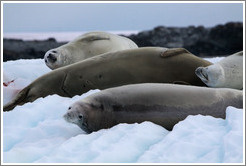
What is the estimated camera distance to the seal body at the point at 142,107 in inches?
108

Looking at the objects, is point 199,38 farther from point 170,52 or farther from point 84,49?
point 170,52

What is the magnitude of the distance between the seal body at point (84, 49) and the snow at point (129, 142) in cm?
215

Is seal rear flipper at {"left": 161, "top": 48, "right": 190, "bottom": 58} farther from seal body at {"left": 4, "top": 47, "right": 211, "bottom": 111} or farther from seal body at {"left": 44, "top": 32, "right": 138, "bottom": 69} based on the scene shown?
seal body at {"left": 44, "top": 32, "right": 138, "bottom": 69}

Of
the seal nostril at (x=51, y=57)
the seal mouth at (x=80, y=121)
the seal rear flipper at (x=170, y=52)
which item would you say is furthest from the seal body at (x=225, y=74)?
the seal nostril at (x=51, y=57)

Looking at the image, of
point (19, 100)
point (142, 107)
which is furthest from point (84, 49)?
point (142, 107)

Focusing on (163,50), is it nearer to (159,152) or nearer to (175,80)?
(175,80)

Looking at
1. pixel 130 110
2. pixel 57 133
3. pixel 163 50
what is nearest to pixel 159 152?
pixel 130 110

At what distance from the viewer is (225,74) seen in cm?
400

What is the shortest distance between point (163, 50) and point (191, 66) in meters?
0.27

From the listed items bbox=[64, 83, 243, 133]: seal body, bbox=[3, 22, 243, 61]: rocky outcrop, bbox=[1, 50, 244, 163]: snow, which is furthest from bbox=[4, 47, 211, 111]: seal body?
bbox=[3, 22, 243, 61]: rocky outcrop

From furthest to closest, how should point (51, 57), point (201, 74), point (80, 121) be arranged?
point (51, 57) < point (201, 74) < point (80, 121)

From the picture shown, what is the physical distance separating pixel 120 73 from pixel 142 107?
94 cm

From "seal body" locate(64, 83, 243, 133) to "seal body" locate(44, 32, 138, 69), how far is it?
Result: 223cm

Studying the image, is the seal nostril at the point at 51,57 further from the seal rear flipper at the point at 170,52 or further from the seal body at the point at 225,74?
the seal body at the point at 225,74
